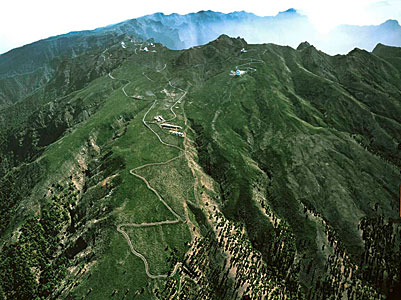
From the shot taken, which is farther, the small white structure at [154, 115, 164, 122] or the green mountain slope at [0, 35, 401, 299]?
the small white structure at [154, 115, 164, 122]

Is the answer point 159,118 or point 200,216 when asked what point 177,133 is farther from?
point 200,216

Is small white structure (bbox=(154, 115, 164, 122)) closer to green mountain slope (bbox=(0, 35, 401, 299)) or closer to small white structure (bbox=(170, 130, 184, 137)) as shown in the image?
green mountain slope (bbox=(0, 35, 401, 299))

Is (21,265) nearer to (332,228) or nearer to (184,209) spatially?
(184,209)

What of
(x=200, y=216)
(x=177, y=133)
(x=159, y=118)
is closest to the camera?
(x=200, y=216)

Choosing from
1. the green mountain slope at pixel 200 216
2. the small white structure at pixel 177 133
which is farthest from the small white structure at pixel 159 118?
the small white structure at pixel 177 133

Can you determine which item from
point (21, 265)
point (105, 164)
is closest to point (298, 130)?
point (105, 164)

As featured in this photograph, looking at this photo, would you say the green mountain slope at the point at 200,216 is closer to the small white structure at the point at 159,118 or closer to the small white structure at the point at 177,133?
the small white structure at the point at 177,133

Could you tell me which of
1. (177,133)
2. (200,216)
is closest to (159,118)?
(177,133)

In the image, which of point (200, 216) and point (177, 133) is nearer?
point (200, 216)

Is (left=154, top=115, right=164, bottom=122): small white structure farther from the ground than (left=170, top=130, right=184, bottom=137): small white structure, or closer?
farther from the ground

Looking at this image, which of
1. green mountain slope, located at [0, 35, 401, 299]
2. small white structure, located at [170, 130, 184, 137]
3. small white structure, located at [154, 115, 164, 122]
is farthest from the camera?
small white structure, located at [154, 115, 164, 122]

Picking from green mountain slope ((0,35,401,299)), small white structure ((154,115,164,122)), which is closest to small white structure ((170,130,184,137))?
green mountain slope ((0,35,401,299))
